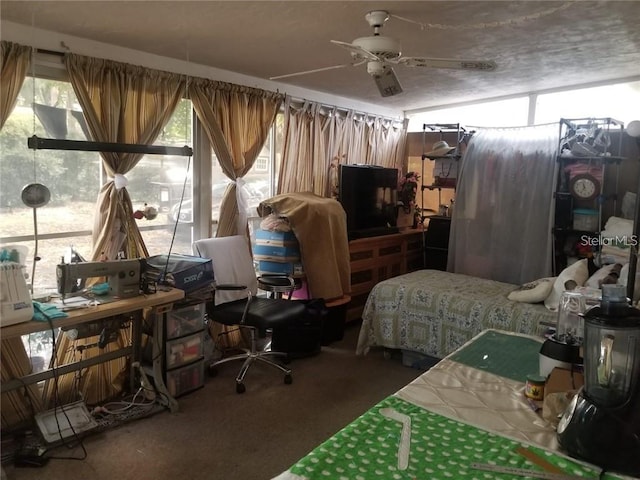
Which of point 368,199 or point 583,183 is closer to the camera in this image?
point 583,183

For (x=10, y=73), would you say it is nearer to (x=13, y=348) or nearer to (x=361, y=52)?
(x=13, y=348)

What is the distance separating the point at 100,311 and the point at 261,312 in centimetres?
110

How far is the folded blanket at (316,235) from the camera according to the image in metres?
4.01

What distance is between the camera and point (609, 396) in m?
1.16

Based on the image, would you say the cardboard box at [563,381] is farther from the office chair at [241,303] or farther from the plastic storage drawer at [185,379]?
the plastic storage drawer at [185,379]

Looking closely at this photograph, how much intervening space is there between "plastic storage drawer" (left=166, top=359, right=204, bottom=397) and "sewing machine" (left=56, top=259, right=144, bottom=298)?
0.65 m

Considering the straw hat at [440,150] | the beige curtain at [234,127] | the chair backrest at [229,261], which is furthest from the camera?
the straw hat at [440,150]

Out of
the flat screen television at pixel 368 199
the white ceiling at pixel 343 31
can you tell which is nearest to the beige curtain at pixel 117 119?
the white ceiling at pixel 343 31

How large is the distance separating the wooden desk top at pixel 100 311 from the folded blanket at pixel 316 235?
131 centimetres

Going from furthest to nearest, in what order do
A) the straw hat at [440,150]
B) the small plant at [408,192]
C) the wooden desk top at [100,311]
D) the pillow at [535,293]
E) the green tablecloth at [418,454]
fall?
the small plant at [408,192]
the straw hat at [440,150]
the pillow at [535,293]
the wooden desk top at [100,311]
the green tablecloth at [418,454]

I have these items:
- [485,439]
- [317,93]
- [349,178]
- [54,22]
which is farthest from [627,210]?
[54,22]

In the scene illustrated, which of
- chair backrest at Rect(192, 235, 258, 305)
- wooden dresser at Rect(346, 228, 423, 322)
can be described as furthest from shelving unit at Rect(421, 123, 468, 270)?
chair backrest at Rect(192, 235, 258, 305)

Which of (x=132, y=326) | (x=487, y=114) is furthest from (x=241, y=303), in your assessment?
(x=487, y=114)

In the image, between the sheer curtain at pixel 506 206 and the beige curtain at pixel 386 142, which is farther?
the beige curtain at pixel 386 142
